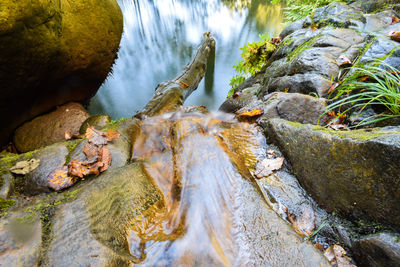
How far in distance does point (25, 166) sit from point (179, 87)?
425 centimetres

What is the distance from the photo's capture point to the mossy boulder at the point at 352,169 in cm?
134

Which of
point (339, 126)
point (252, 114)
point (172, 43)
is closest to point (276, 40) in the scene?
point (252, 114)

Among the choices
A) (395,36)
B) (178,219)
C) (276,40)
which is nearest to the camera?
(178,219)

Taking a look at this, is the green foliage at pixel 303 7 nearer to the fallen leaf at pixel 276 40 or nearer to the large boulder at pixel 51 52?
the fallen leaf at pixel 276 40

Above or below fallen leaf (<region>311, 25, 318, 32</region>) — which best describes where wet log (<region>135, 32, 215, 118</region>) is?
below

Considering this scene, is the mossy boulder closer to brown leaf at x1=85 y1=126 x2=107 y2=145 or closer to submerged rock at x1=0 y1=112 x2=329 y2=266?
submerged rock at x1=0 y1=112 x2=329 y2=266

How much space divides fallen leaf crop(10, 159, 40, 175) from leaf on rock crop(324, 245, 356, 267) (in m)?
3.29

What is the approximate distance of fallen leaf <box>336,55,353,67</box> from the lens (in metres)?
2.90

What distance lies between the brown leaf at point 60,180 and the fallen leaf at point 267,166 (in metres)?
2.23

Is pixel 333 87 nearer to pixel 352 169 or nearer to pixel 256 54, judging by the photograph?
pixel 352 169

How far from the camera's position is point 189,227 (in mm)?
1631

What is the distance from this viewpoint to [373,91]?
2240 mm

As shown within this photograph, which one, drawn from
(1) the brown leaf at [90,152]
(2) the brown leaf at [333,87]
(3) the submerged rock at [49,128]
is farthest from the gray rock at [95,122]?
(2) the brown leaf at [333,87]

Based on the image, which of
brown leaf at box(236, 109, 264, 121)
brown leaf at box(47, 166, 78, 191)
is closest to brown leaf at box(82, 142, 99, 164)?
brown leaf at box(47, 166, 78, 191)
